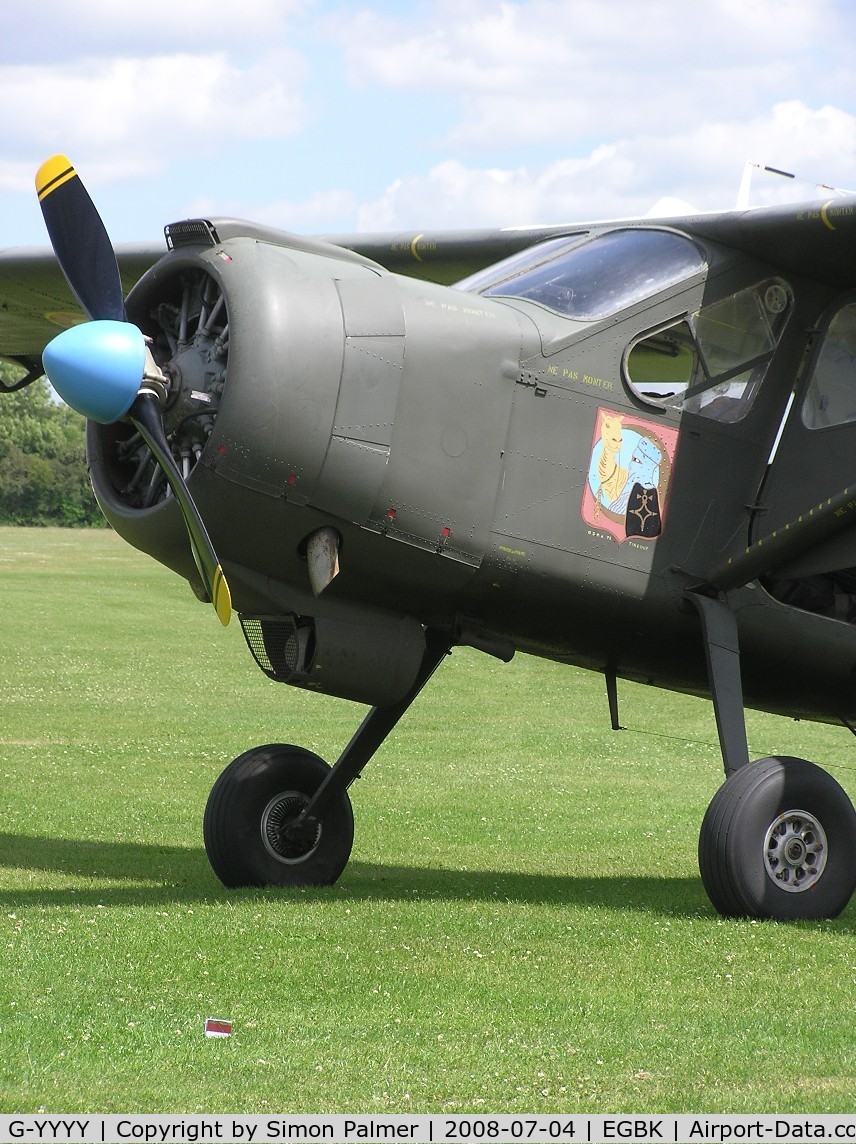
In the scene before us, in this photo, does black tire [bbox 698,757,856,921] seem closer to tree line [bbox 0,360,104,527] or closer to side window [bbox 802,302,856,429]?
side window [bbox 802,302,856,429]

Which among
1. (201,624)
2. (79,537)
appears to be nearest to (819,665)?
(201,624)

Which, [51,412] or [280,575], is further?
[51,412]

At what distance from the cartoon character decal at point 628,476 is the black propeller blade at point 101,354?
2391 mm

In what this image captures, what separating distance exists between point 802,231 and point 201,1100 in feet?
21.2

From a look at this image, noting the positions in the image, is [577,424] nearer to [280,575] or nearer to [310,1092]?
[280,575]

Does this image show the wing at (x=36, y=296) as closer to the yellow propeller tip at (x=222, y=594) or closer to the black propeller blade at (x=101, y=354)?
the black propeller blade at (x=101, y=354)

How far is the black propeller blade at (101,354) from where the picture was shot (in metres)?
7.59

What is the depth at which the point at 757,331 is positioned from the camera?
984 cm

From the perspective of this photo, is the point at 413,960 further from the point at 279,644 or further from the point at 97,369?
the point at 97,369

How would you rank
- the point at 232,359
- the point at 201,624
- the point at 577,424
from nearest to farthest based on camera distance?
the point at 232,359
the point at 577,424
the point at 201,624

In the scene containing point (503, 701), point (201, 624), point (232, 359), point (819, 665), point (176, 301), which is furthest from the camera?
point (201, 624)

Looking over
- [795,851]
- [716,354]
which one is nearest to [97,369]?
[716,354]

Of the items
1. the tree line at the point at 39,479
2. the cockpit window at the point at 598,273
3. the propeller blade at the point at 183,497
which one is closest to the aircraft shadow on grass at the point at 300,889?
the propeller blade at the point at 183,497

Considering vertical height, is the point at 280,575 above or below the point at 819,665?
Answer: above
